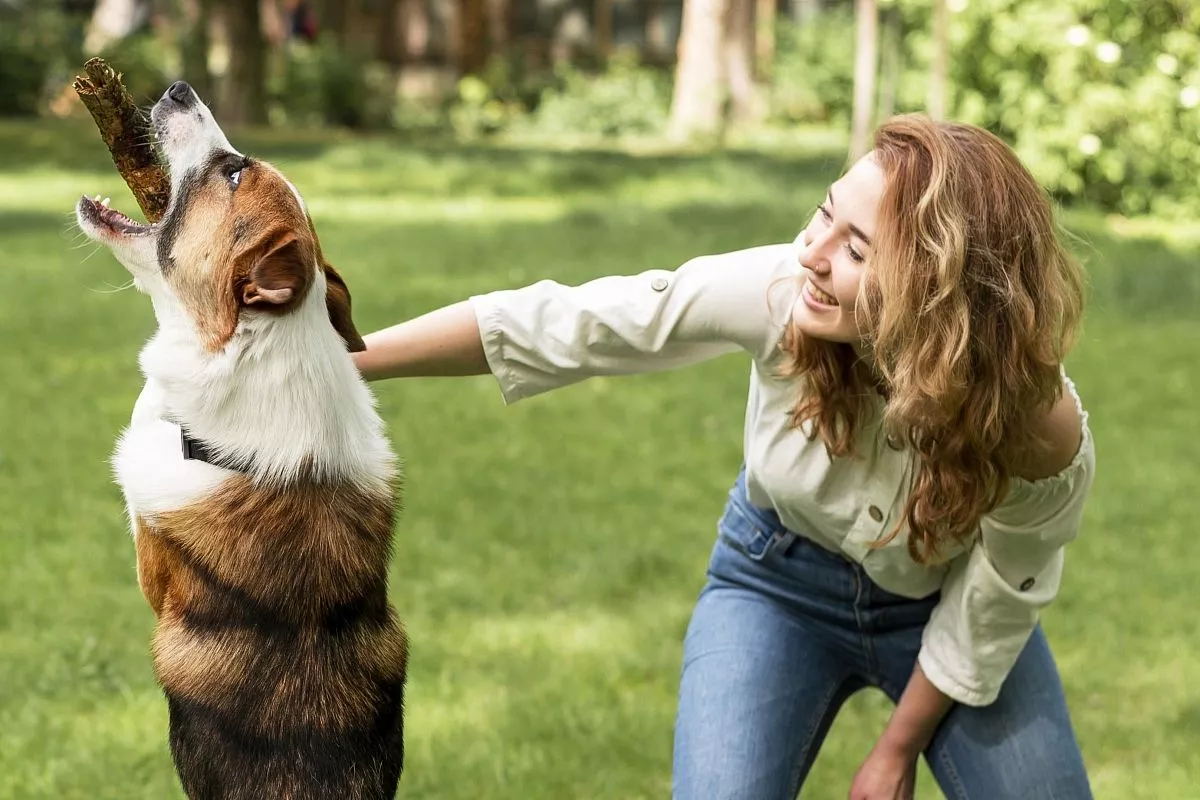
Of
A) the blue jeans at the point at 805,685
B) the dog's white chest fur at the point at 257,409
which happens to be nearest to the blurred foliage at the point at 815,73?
the blue jeans at the point at 805,685

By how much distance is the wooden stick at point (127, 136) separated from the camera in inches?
119

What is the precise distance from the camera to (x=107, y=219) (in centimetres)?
300

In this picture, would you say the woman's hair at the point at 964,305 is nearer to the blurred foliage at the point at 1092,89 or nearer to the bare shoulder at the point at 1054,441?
the bare shoulder at the point at 1054,441

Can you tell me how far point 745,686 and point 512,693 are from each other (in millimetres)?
1511

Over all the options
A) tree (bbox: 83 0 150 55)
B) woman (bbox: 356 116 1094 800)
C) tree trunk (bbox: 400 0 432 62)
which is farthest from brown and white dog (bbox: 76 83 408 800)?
tree trunk (bbox: 400 0 432 62)

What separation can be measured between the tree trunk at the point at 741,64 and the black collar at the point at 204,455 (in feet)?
67.0

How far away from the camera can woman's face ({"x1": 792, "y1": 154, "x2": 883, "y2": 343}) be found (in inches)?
124

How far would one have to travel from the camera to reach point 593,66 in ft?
94.6

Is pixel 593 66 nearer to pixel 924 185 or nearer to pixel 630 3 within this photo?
pixel 630 3

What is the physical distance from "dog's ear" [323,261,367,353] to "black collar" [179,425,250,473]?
12.7 inches

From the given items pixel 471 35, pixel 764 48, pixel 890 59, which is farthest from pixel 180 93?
pixel 764 48

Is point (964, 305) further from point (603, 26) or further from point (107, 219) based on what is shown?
point (603, 26)

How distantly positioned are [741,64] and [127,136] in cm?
2149

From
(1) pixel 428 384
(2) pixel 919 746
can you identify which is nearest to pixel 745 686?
(2) pixel 919 746
